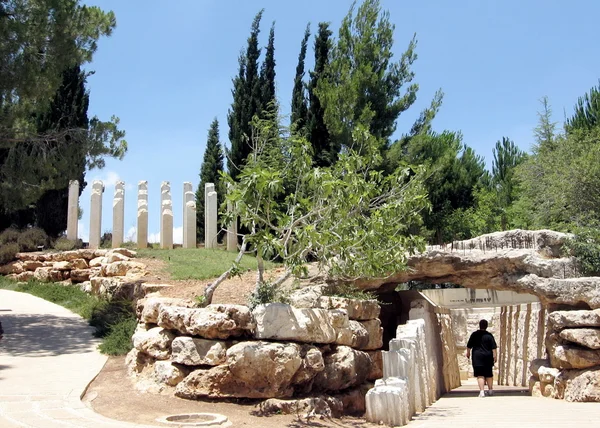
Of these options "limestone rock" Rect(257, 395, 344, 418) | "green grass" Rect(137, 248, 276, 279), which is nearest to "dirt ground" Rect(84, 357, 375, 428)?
"limestone rock" Rect(257, 395, 344, 418)

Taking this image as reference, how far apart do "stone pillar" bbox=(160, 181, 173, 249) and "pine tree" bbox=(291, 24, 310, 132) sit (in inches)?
210

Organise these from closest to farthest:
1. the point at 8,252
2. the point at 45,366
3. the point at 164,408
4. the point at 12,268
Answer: the point at 164,408
the point at 45,366
the point at 12,268
the point at 8,252

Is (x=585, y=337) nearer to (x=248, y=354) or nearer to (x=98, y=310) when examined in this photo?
(x=248, y=354)

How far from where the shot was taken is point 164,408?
7.61 meters

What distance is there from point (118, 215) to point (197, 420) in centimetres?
1488

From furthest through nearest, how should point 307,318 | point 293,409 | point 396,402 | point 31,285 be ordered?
point 31,285, point 307,318, point 293,409, point 396,402

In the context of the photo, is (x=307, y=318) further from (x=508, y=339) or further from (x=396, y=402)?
(x=508, y=339)

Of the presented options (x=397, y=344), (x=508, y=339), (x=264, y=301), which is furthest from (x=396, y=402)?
(x=508, y=339)

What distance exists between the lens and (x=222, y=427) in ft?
22.2

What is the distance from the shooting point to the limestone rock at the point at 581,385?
1011 cm

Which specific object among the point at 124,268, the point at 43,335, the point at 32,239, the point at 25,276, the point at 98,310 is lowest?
the point at 43,335

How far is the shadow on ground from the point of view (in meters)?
10.7

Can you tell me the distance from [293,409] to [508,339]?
464 inches

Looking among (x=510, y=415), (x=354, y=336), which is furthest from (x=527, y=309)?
(x=510, y=415)
